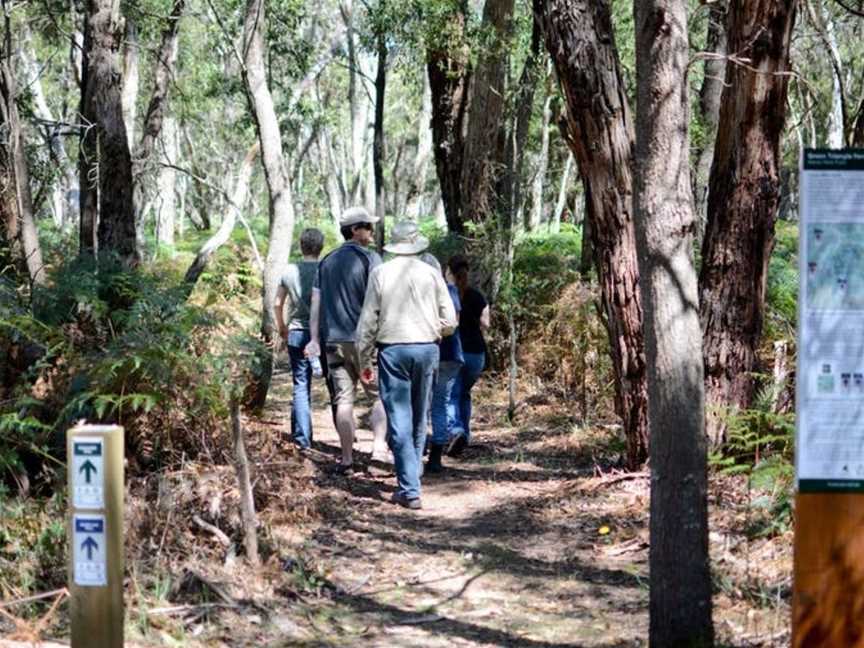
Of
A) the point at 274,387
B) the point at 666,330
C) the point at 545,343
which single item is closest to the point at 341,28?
the point at 274,387

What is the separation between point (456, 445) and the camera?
426 inches

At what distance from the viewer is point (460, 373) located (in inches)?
424

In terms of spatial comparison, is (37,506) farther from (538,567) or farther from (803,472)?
(803,472)

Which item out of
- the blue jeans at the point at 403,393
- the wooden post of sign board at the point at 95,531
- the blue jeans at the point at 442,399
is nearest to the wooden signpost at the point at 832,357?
the wooden post of sign board at the point at 95,531

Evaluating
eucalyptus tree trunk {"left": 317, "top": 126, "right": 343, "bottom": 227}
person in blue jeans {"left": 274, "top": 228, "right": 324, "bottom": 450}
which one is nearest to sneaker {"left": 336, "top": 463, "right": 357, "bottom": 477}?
person in blue jeans {"left": 274, "top": 228, "right": 324, "bottom": 450}

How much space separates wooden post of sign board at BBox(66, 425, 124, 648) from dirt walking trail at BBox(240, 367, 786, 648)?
1.93 meters

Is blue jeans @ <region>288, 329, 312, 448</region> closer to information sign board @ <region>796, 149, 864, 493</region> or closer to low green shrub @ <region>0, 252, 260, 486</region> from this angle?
low green shrub @ <region>0, 252, 260, 486</region>

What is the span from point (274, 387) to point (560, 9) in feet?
32.4

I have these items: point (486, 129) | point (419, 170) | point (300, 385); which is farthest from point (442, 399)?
point (419, 170)

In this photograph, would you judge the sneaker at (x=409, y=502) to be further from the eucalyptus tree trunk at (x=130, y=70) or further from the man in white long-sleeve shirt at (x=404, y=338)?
the eucalyptus tree trunk at (x=130, y=70)

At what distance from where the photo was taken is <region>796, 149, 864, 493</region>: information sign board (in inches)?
173

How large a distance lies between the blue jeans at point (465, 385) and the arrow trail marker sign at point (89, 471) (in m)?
6.92

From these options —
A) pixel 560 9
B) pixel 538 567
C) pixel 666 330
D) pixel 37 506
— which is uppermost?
pixel 560 9

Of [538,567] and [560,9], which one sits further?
[560,9]
